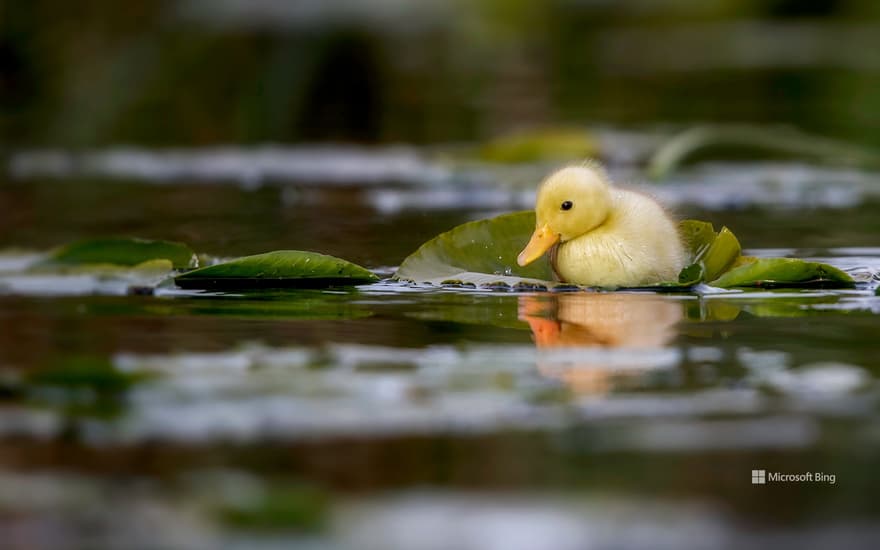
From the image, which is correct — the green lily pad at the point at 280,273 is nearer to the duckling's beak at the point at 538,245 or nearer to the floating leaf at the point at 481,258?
the floating leaf at the point at 481,258

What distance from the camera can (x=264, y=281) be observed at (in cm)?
421

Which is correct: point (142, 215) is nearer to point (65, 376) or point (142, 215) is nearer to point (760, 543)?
point (65, 376)

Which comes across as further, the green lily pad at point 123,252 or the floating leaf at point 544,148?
the floating leaf at point 544,148

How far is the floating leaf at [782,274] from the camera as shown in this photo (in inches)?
160

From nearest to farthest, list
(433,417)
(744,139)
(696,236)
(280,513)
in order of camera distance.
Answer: (280,513) < (433,417) < (696,236) < (744,139)

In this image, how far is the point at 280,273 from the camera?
13.6 ft

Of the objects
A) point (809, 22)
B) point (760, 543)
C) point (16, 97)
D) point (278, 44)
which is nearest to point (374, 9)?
point (278, 44)

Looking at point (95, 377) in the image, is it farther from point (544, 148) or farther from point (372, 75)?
point (372, 75)

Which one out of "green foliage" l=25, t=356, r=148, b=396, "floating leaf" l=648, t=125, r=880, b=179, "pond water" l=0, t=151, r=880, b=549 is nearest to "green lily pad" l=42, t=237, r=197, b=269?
"pond water" l=0, t=151, r=880, b=549

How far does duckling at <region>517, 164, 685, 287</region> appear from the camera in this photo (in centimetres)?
414

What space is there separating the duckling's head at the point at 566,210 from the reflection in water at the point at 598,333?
201 mm

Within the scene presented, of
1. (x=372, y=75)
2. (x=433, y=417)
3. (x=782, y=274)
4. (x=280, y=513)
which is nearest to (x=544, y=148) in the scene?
(x=782, y=274)

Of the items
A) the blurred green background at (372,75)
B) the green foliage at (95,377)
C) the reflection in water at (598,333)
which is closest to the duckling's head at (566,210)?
the reflection in water at (598,333)

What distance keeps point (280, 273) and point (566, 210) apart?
2.63 feet
